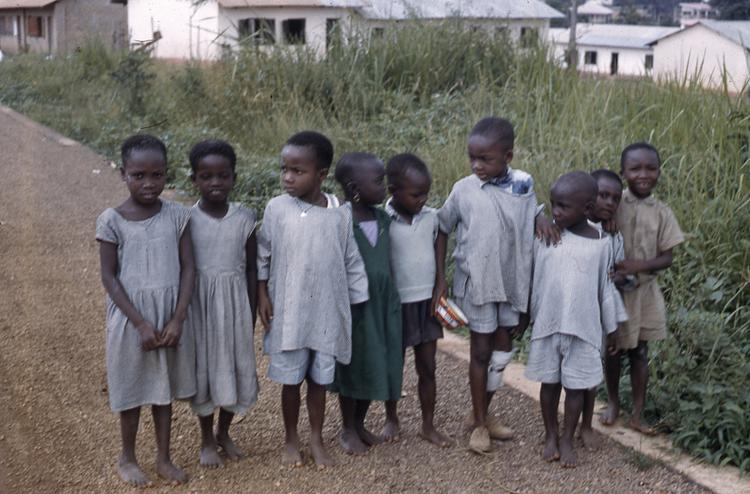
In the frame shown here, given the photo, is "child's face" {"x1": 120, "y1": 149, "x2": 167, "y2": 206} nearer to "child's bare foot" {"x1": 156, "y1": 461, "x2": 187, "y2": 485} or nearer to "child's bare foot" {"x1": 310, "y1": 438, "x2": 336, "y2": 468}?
"child's bare foot" {"x1": 156, "y1": 461, "x2": 187, "y2": 485}

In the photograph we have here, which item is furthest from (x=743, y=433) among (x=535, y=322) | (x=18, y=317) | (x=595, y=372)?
(x=18, y=317)

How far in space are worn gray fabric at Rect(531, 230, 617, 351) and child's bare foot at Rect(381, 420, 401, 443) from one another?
0.77m

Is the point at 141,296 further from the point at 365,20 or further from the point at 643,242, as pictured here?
the point at 365,20

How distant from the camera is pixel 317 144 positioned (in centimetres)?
357

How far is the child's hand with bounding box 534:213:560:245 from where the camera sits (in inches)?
146

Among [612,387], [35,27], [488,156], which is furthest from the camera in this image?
[35,27]

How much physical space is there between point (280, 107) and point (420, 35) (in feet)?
6.80

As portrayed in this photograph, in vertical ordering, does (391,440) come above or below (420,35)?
below

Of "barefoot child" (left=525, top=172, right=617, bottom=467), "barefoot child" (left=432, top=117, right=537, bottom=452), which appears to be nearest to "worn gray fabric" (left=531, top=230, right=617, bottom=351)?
"barefoot child" (left=525, top=172, right=617, bottom=467)

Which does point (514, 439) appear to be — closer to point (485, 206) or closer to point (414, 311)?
point (414, 311)

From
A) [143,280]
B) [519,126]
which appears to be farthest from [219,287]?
[519,126]

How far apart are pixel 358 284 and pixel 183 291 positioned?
0.69 m

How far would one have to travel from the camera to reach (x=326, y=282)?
3535 mm

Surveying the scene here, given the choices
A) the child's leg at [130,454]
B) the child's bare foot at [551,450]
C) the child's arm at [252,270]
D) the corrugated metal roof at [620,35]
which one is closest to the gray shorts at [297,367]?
the child's arm at [252,270]
